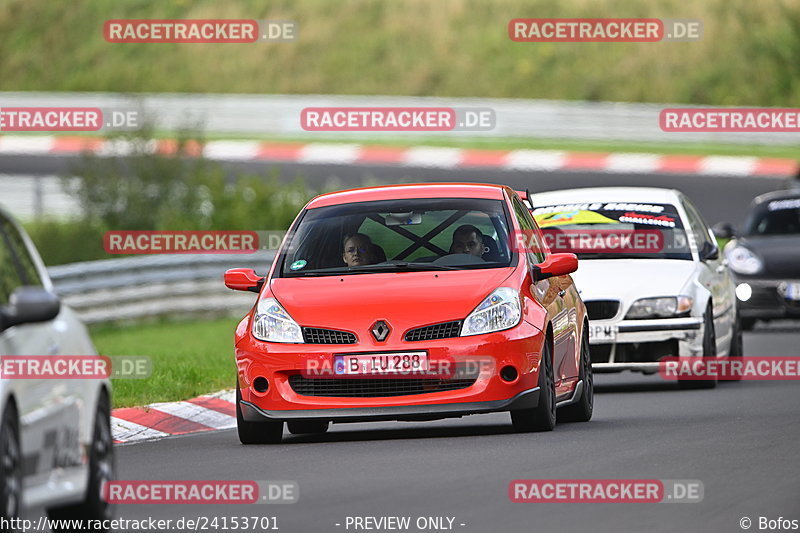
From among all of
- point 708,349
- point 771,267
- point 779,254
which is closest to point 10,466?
point 708,349

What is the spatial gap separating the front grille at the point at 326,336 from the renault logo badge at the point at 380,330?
0.42 feet

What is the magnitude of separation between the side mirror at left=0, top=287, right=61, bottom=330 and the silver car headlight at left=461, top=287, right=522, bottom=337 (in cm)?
441

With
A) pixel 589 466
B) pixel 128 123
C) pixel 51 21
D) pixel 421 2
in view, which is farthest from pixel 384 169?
pixel 589 466

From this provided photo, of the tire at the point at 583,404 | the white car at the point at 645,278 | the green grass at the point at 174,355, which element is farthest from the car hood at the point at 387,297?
the white car at the point at 645,278

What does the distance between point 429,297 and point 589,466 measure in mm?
1781

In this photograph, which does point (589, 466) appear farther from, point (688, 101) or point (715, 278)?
point (688, 101)

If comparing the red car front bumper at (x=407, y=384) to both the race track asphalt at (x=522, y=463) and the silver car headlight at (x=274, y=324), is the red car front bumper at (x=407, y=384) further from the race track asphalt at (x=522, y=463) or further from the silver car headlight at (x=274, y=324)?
the race track asphalt at (x=522, y=463)

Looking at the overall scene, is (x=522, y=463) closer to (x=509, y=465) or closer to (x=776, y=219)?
(x=509, y=465)

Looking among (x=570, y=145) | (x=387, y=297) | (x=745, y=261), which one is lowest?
(x=745, y=261)

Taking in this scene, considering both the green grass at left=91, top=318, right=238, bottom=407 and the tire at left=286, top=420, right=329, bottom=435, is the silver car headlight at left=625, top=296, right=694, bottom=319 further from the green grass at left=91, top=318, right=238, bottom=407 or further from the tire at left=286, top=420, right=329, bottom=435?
the tire at left=286, top=420, right=329, bottom=435

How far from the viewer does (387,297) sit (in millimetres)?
11602

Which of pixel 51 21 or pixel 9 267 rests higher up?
pixel 51 21

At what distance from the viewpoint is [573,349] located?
42.1 feet

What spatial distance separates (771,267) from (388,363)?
11.1 metres
